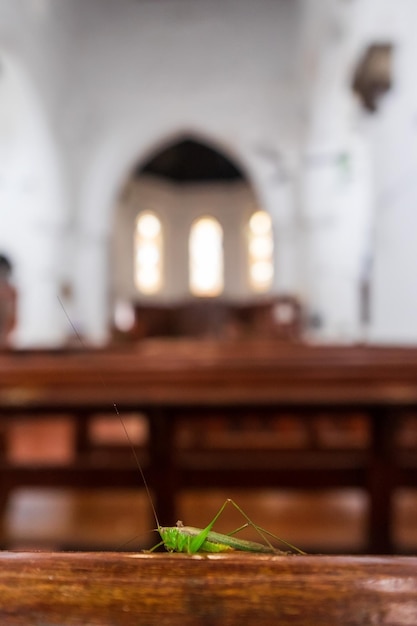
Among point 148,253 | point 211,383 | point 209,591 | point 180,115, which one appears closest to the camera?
→ point 209,591

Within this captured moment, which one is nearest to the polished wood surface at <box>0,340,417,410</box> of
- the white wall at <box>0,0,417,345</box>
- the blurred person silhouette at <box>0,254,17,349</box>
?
the blurred person silhouette at <box>0,254,17,349</box>

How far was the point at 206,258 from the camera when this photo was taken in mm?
15430

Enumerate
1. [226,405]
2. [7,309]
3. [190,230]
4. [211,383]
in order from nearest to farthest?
[226,405] < [211,383] < [7,309] < [190,230]

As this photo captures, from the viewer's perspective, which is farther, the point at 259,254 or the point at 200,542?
the point at 259,254

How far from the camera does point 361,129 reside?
17.2 feet

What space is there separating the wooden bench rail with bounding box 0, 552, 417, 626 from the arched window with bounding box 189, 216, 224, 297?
14821 millimetres

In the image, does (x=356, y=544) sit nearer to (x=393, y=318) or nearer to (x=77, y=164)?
(x=393, y=318)

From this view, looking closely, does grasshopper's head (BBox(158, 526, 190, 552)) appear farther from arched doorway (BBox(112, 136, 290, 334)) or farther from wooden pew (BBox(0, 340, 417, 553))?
arched doorway (BBox(112, 136, 290, 334))

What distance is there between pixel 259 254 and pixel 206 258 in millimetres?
1425

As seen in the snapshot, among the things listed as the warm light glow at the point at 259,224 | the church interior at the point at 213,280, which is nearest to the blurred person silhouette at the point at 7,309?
the church interior at the point at 213,280

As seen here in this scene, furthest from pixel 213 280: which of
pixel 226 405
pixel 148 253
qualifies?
pixel 226 405

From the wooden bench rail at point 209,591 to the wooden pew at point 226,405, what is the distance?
1479 mm

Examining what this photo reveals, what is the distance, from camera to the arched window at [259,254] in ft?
49.1

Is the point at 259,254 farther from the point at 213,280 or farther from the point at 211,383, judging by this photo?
the point at 211,383
